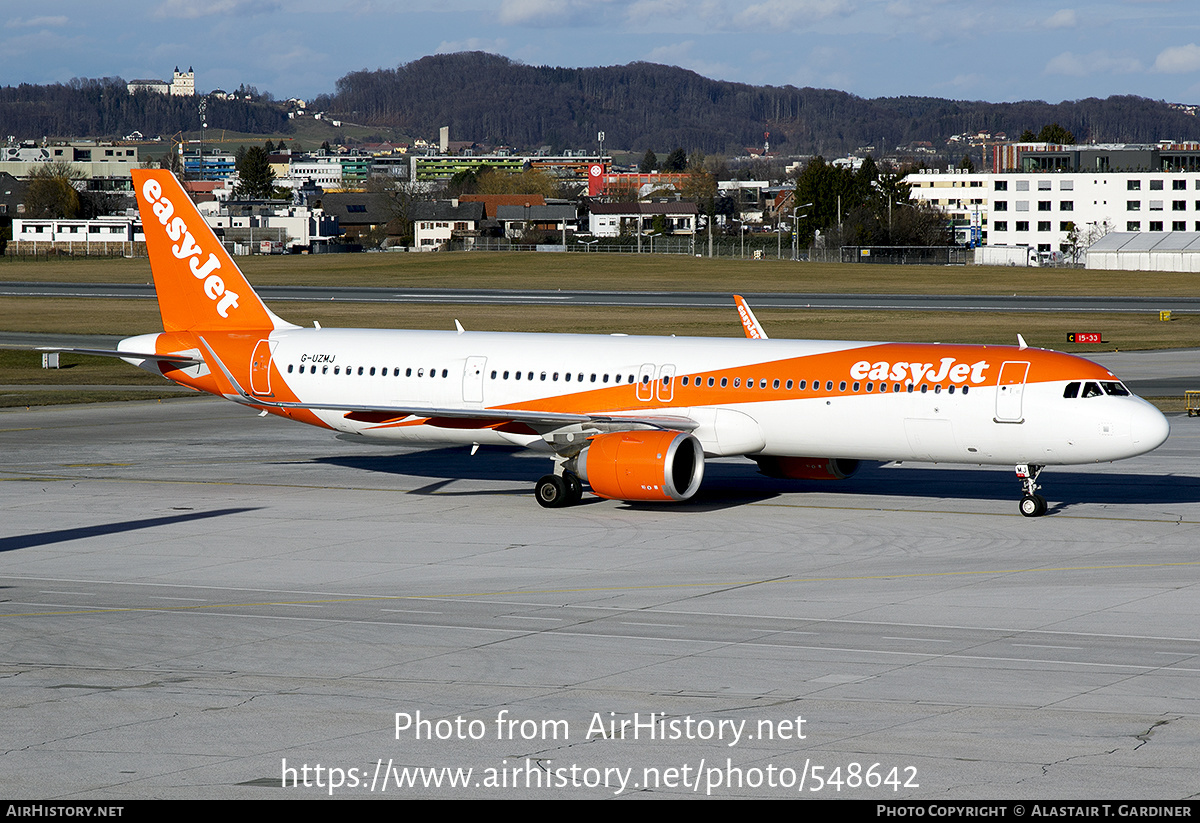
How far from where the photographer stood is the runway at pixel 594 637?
53.8 ft

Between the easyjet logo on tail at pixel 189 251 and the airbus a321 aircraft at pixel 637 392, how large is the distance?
57 millimetres

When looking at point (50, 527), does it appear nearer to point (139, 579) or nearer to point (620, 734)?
point (139, 579)

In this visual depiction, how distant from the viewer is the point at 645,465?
33844mm

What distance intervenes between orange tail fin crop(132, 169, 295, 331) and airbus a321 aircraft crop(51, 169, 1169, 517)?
0.06m

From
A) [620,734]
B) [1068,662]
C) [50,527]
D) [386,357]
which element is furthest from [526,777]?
[386,357]

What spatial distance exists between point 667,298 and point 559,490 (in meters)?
91.3

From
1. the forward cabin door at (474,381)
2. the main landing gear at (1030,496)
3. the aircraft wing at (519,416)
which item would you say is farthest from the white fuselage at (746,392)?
the main landing gear at (1030,496)

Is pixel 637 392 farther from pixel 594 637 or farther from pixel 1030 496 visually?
pixel 594 637

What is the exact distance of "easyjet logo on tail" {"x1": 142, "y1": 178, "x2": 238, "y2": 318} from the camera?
41281mm

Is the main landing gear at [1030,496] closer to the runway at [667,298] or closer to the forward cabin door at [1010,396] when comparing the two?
the forward cabin door at [1010,396]

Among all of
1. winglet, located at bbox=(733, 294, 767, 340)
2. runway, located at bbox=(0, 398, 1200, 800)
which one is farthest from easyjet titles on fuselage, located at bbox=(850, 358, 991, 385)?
winglet, located at bbox=(733, 294, 767, 340)

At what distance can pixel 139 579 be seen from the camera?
28.2 meters

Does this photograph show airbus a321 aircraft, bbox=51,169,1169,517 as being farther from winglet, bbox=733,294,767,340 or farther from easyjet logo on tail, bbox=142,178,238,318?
winglet, bbox=733,294,767,340
